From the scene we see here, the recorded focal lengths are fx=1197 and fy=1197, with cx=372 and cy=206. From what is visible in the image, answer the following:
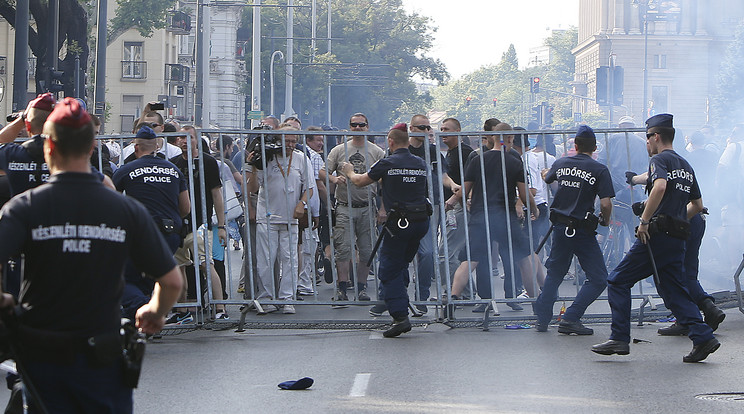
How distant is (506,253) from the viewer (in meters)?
11.1

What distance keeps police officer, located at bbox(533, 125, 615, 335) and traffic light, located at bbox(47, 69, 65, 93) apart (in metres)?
12.6

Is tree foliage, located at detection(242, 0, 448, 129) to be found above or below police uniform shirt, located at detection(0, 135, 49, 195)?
above

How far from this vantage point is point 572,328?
9.95 meters

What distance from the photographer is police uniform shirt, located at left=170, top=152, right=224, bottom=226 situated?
10445mm

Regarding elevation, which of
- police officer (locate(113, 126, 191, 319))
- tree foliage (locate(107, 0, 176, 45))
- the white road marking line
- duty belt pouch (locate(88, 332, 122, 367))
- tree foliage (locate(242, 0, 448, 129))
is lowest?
the white road marking line

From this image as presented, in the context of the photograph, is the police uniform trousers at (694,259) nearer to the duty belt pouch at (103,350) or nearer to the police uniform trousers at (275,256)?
the police uniform trousers at (275,256)

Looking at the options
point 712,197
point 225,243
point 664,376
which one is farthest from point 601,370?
point 712,197

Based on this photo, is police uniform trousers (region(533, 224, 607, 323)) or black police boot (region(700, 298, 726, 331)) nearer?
black police boot (region(700, 298, 726, 331))

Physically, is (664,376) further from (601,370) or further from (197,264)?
(197,264)

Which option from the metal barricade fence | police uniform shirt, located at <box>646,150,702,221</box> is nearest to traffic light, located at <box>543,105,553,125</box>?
the metal barricade fence

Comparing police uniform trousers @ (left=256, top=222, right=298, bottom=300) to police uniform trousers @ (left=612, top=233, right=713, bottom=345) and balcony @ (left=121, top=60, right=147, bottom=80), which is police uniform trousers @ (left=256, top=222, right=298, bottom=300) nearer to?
police uniform trousers @ (left=612, top=233, right=713, bottom=345)

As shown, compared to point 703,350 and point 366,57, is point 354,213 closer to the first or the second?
point 703,350

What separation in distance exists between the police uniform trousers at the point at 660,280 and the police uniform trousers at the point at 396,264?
6.12 feet

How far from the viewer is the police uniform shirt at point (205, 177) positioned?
10.4 m
